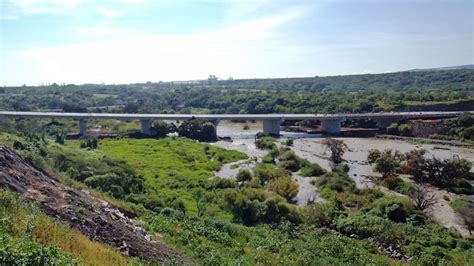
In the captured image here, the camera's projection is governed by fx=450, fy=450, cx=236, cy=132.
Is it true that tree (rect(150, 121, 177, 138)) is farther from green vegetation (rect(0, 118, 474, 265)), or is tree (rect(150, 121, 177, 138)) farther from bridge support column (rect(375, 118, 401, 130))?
bridge support column (rect(375, 118, 401, 130))

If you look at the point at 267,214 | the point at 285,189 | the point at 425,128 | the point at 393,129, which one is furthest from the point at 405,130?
the point at 267,214

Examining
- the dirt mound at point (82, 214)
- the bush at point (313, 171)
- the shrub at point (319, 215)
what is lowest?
the bush at point (313, 171)

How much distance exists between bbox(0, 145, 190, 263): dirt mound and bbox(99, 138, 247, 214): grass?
Result: 14.2 m

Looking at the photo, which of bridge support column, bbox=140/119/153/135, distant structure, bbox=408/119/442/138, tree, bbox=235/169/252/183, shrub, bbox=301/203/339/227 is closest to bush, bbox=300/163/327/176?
tree, bbox=235/169/252/183

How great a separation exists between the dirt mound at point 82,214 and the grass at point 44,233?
1.82 m

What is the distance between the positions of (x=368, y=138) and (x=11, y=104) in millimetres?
76586

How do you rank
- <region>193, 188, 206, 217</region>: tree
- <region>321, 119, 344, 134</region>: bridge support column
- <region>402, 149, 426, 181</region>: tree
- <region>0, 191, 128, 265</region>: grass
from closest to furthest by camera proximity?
<region>0, 191, 128, 265</region>: grass < <region>193, 188, 206, 217</region>: tree < <region>402, 149, 426, 181</region>: tree < <region>321, 119, 344, 134</region>: bridge support column

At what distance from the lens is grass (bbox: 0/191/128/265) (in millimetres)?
8836

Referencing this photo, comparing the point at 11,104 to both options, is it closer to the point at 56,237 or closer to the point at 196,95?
the point at 196,95

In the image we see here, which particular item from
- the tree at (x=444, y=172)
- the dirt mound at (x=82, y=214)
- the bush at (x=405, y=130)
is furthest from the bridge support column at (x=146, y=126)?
the dirt mound at (x=82, y=214)

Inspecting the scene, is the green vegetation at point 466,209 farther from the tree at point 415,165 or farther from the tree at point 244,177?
the tree at point 244,177

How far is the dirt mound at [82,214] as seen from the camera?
496 inches

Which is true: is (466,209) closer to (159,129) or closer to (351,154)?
(351,154)

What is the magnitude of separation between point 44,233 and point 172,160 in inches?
1594
